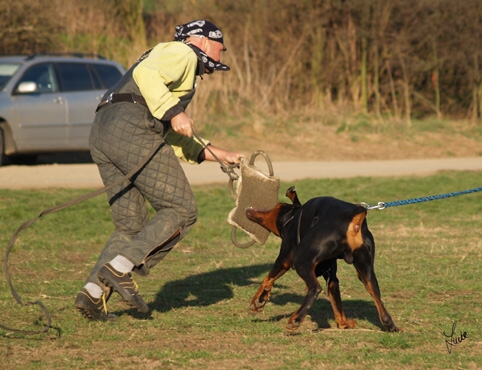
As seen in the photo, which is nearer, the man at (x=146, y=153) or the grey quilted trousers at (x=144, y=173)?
the man at (x=146, y=153)

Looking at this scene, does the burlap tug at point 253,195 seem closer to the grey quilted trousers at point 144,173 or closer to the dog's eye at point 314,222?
the grey quilted trousers at point 144,173

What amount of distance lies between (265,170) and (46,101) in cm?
366

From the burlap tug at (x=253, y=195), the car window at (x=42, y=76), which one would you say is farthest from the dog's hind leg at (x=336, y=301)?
the car window at (x=42, y=76)

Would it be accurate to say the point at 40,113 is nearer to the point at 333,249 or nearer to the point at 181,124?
the point at 181,124

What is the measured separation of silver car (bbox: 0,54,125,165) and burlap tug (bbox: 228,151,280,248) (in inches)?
333

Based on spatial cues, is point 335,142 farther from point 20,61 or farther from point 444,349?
point 444,349

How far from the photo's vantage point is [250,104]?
759 inches

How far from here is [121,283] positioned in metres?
5.35

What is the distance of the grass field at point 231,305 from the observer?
4.87 metres

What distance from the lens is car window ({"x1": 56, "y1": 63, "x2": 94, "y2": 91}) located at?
47.1 ft

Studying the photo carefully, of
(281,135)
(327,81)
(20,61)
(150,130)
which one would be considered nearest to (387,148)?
(281,135)

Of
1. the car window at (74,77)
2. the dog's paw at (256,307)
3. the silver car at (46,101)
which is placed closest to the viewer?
the dog's paw at (256,307)

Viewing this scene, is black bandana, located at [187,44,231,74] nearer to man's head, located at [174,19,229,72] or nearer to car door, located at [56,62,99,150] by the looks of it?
man's head, located at [174,19,229,72]

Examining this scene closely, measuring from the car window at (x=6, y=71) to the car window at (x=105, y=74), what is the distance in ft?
4.26
